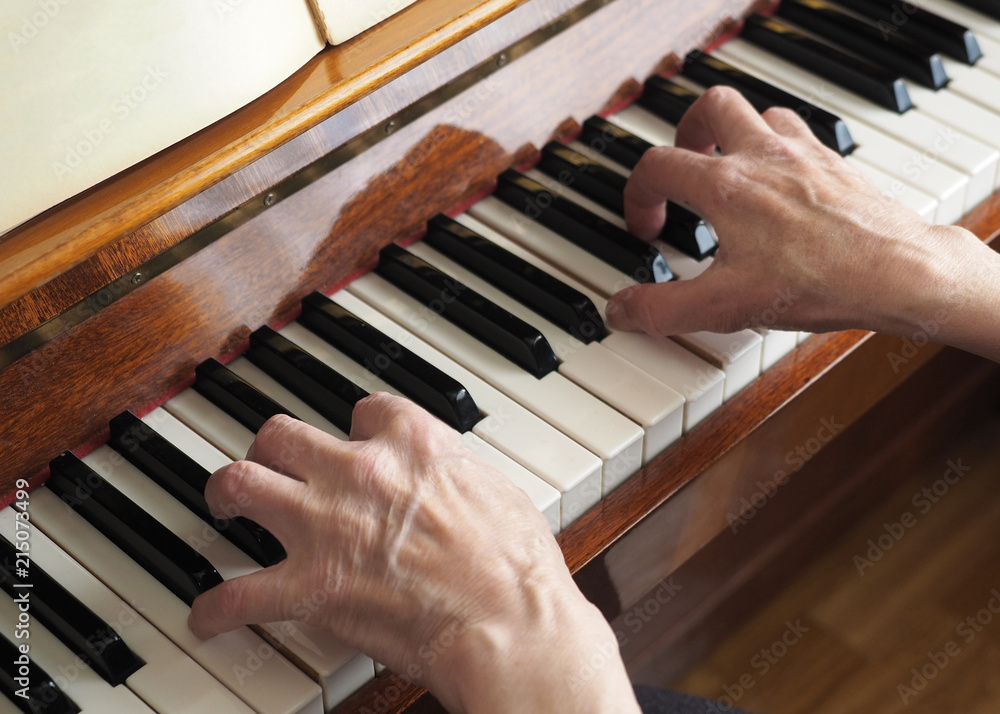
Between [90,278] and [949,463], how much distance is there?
1.73 metres

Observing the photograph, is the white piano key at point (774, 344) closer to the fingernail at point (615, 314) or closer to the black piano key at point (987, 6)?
the fingernail at point (615, 314)

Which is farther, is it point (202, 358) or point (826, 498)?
point (826, 498)

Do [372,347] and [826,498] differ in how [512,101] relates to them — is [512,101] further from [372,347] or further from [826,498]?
[826,498]

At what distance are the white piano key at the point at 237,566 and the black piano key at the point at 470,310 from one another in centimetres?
42

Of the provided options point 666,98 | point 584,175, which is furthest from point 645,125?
point 584,175

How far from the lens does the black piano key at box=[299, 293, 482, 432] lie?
Result: 1.31m

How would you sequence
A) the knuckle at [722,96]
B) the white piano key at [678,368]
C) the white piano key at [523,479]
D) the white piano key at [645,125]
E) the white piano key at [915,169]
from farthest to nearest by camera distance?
the white piano key at [645,125] → the white piano key at [915,169] → the knuckle at [722,96] → the white piano key at [678,368] → the white piano key at [523,479]

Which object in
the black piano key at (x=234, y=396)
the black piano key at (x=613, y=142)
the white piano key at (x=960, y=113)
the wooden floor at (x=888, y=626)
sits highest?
the black piano key at (x=613, y=142)

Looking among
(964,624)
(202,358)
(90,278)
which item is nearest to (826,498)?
(964,624)

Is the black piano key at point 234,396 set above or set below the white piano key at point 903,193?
above

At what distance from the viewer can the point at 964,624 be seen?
1.96 meters

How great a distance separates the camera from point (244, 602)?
3.50 ft

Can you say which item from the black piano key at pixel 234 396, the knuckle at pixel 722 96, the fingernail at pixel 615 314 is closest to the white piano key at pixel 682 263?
the fingernail at pixel 615 314

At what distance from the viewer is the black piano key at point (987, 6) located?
6.26 feet
